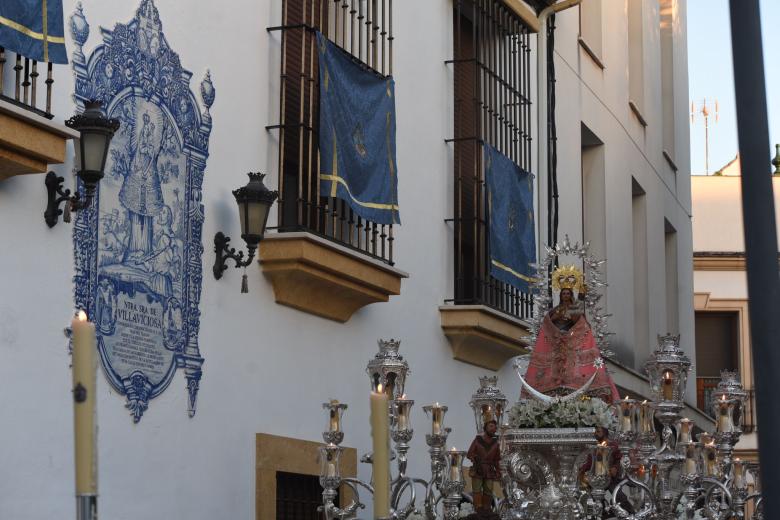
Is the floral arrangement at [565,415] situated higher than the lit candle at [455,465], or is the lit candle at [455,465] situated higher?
the floral arrangement at [565,415]

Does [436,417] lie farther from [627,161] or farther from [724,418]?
[627,161]

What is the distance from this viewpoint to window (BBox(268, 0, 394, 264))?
35.0 ft

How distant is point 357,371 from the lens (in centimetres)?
1176

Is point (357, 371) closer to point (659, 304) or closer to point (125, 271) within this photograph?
point (125, 271)

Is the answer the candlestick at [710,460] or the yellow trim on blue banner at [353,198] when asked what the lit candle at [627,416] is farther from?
the yellow trim on blue banner at [353,198]

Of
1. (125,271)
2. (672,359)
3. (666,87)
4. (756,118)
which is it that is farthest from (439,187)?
(666,87)

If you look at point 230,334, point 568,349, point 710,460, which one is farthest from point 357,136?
point 710,460

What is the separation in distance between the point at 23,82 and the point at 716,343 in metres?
25.2

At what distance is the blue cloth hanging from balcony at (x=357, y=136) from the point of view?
10.9 meters

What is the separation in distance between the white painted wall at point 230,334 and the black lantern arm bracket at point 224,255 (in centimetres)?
8

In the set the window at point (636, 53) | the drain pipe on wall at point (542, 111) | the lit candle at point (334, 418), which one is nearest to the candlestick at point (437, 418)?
the lit candle at point (334, 418)

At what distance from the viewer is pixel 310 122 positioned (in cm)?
1075

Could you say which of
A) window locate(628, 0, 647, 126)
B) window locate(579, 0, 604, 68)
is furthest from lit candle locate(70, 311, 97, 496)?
window locate(628, 0, 647, 126)

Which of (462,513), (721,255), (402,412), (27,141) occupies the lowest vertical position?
(462,513)
